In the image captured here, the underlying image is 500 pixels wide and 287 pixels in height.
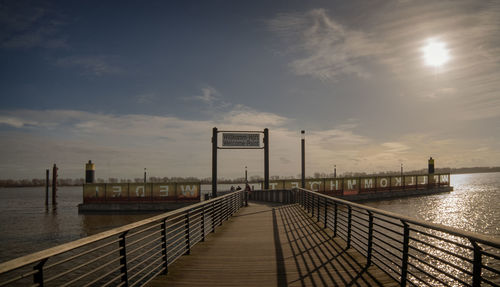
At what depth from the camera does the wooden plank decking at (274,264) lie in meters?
5.52

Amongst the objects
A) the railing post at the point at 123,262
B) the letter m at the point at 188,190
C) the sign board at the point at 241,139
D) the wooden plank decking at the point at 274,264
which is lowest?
the letter m at the point at 188,190

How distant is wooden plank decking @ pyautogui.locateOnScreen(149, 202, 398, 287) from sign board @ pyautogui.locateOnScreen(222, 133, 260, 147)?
1478 cm

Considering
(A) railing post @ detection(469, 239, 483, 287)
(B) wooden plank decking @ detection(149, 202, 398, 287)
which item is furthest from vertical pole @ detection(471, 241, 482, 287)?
(B) wooden plank decking @ detection(149, 202, 398, 287)

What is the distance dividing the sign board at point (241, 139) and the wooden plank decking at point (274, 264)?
48.5ft

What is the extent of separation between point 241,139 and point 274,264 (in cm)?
1858

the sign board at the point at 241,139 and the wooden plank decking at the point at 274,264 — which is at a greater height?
the sign board at the point at 241,139

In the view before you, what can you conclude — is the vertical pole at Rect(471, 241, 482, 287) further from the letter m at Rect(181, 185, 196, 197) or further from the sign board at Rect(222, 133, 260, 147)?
the letter m at Rect(181, 185, 196, 197)

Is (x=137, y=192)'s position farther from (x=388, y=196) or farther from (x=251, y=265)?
(x=388, y=196)

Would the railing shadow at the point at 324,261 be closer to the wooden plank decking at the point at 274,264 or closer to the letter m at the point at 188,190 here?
the wooden plank decking at the point at 274,264

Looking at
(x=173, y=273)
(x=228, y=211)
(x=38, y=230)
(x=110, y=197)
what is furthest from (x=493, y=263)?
(x=110, y=197)

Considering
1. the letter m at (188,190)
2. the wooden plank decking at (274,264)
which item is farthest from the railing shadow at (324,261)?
the letter m at (188,190)

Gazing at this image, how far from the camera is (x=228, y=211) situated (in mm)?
14953

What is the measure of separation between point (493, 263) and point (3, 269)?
57.3 ft

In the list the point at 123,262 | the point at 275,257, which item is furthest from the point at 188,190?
the point at 123,262
